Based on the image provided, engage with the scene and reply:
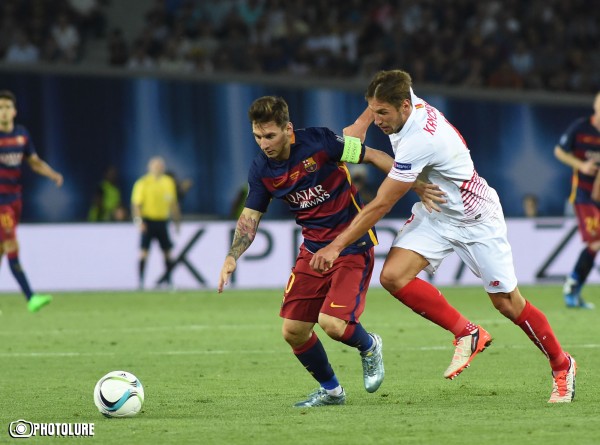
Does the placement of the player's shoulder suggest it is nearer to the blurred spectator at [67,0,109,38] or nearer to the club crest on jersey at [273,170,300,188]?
the club crest on jersey at [273,170,300,188]

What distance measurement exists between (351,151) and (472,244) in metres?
0.92

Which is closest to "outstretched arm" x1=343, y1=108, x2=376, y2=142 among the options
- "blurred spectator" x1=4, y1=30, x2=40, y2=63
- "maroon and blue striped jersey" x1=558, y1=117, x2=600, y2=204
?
"maroon and blue striped jersey" x1=558, y1=117, x2=600, y2=204

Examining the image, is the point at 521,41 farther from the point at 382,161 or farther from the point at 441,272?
the point at 382,161

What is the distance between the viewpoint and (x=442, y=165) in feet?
22.8

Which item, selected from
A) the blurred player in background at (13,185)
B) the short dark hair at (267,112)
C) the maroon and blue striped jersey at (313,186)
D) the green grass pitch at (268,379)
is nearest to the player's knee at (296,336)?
the green grass pitch at (268,379)

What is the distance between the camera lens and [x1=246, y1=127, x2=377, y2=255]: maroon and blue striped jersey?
694 centimetres

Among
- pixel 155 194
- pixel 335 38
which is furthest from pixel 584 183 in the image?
pixel 335 38

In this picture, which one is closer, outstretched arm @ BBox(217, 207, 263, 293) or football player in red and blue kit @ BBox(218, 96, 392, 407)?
football player in red and blue kit @ BBox(218, 96, 392, 407)

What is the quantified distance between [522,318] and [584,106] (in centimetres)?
1451

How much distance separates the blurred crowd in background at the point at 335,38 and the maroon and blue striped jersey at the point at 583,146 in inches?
306

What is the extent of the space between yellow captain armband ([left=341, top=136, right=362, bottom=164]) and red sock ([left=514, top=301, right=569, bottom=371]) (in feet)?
4.37

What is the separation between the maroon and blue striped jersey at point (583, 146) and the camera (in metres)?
13.2

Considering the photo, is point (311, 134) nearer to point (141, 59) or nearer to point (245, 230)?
point (245, 230)

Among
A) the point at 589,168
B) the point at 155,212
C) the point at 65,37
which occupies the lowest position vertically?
the point at 155,212
